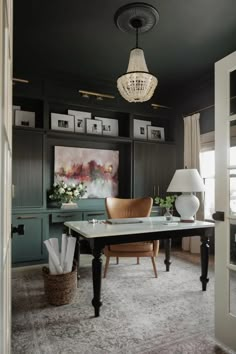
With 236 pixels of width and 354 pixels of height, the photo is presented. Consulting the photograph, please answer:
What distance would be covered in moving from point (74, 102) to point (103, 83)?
0.65m

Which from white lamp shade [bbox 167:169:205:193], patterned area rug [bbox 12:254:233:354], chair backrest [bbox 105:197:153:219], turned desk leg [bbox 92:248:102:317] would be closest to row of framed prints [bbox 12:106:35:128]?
chair backrest [bbox 105:197:153:219]

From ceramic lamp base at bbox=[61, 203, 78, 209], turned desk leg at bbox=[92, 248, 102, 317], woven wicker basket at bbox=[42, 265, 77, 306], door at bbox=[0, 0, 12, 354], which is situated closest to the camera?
door at bbox=[0, 0, 12, 354]

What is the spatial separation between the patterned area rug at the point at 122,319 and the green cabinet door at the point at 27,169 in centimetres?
109

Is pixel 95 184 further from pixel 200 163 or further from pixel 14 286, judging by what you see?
pixel 14 286

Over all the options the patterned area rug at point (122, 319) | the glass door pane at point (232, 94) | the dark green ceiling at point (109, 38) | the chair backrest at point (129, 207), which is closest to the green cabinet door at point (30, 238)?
the patterned area rug at point (122, 319)

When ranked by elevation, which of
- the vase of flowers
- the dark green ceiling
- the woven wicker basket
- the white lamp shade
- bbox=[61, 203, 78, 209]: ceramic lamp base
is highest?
the dark green ceiling

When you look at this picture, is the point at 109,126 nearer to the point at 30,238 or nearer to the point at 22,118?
the point at 22,118

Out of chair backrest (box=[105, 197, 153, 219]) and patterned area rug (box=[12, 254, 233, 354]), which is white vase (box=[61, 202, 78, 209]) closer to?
chair backrest (box=[105, 197, 153, 219])

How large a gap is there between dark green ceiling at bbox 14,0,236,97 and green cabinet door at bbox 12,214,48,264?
222 centimetres

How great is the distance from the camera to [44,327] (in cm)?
205

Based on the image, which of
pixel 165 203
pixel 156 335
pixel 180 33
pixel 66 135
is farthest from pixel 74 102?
pixel 156 335

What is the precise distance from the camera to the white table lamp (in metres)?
2.95

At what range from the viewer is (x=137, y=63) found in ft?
8.52

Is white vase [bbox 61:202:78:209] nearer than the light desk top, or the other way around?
the light desk top
